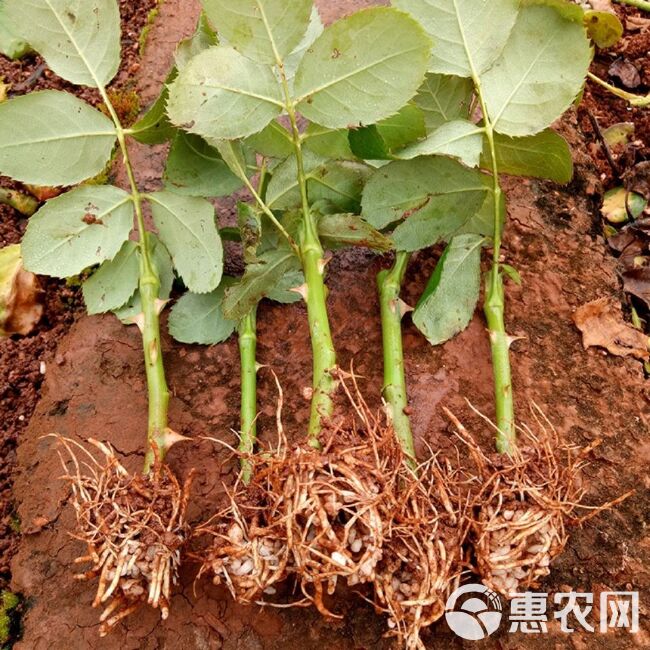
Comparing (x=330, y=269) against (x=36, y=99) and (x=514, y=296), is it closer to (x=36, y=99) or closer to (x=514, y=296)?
(x=514, y=296)

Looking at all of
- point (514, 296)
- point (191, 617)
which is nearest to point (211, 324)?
point (191, 617)

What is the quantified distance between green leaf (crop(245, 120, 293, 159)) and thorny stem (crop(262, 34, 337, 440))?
0.19 ft

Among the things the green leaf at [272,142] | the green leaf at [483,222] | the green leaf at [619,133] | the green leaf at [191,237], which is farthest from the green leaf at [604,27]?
the green leaf at [191,237]

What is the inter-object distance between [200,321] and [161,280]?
0.16 metres

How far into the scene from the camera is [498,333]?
196 centimetres

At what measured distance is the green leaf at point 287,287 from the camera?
216 centimetres

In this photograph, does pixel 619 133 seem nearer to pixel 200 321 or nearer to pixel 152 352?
pixel 200 321

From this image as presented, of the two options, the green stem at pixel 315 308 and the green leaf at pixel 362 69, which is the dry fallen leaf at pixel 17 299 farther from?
the green leaf at pixel 362 69

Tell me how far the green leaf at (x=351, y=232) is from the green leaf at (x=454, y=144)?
20cm

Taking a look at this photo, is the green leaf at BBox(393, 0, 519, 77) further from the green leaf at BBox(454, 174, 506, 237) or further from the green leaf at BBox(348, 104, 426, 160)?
the green leaf at BBox(454, 174, 506, 237)

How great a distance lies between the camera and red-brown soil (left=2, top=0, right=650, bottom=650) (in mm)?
1762

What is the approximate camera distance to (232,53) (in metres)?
1.72

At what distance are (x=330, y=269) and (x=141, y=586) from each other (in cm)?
111

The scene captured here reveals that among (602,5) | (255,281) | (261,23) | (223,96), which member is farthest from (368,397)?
(602,5)
